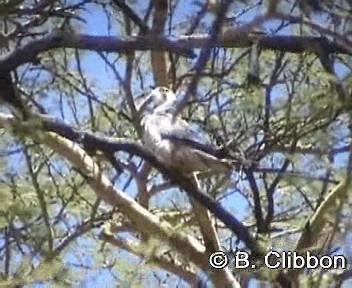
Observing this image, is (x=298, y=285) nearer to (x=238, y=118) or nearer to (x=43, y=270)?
(x=238, y=118)

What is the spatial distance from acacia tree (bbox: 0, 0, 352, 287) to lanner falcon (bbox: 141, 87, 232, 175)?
1.1 inches

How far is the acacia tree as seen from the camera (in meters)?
0.87

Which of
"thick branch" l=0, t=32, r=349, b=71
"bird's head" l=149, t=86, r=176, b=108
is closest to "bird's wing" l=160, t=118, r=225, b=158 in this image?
"bird's head" l=149, t=86, r=176, b=108

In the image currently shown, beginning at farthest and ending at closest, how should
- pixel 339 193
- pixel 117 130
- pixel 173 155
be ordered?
pixel 117 130 → pixel 173 155 → pixel 339 193

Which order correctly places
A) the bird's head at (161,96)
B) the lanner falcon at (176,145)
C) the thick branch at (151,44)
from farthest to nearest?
the bird's head at (161,96), the lanner falcon at (176,145), the thick branch at (151,44)

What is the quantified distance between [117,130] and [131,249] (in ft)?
0.83

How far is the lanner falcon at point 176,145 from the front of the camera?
119 centimetres

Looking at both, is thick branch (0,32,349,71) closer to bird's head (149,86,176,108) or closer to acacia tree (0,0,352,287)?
acacia tree (0,0,352,287)

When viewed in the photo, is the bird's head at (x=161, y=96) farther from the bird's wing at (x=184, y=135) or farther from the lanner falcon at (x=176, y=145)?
the bird's wing at (x=184, y=135)

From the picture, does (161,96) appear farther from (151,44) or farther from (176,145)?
(151,44)

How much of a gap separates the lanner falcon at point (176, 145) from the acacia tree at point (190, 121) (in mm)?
28

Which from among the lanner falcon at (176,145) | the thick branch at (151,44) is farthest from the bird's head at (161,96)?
the thick branch at (151,44)

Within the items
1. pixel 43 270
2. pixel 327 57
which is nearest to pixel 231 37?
pixel 327 57

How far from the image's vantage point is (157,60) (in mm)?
1646
